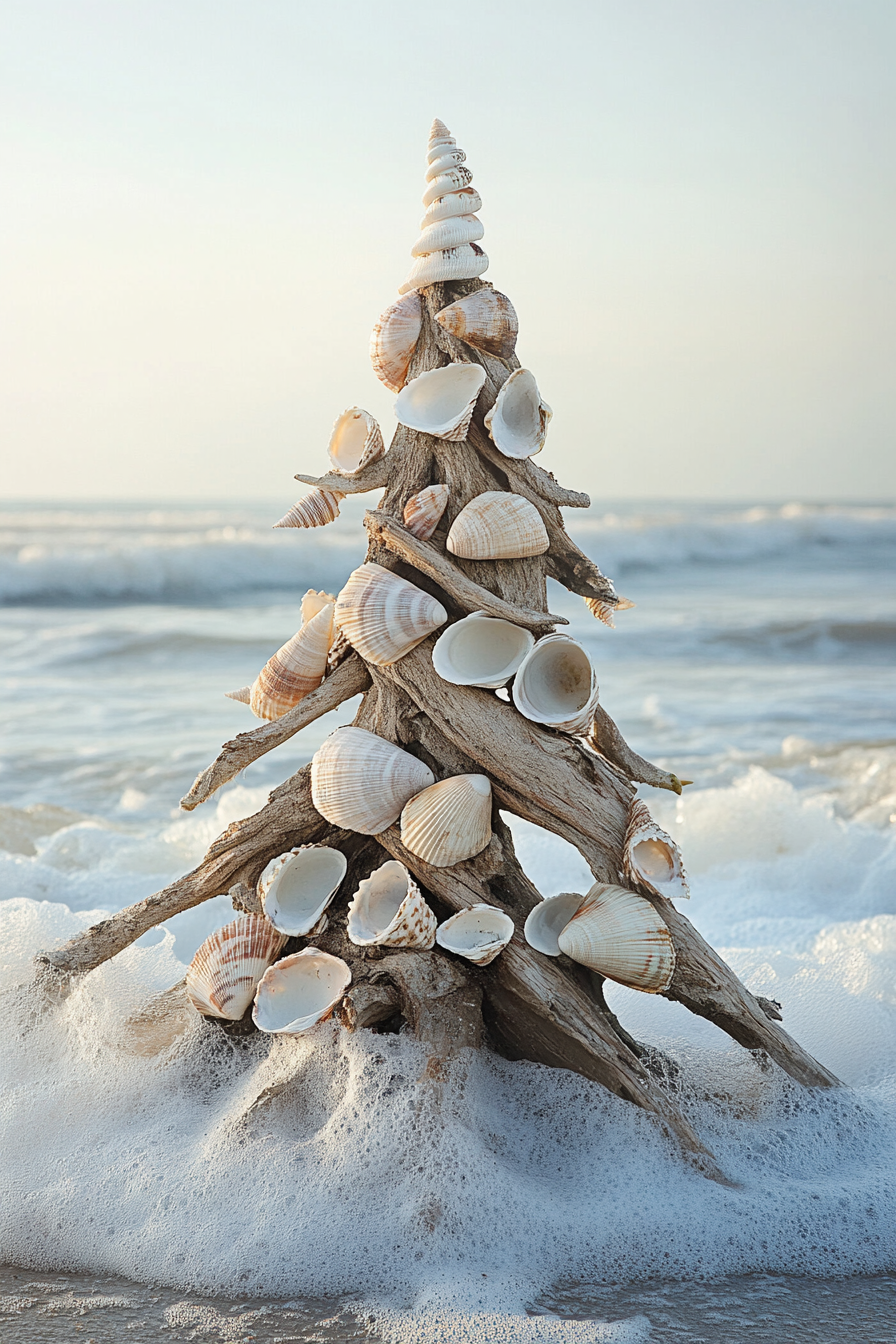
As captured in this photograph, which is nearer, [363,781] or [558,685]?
[363,781]

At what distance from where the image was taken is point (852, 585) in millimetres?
20562

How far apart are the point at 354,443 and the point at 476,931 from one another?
Answer: 1.19m

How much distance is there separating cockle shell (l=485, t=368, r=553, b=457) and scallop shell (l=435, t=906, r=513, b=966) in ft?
3.45

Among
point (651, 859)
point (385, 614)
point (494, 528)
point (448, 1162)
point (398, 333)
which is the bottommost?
point (448, 1162)

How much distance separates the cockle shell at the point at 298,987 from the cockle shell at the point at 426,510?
3.25 feet

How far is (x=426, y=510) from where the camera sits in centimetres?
236

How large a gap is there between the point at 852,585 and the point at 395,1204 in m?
20.5

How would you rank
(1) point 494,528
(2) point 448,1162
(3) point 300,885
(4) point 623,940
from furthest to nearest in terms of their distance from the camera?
(3) point 300,885, (1) point 494,528, (4) point 623,940, (2) point 448,1162

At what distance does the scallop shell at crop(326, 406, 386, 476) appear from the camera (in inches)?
94.7

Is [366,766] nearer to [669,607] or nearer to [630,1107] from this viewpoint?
[630,1107]

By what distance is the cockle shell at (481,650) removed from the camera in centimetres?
229

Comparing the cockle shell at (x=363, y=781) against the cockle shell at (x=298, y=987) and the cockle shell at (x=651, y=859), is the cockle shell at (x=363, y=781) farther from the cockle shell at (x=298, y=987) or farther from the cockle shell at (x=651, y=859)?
the cockle shell at (x=651, y=859)

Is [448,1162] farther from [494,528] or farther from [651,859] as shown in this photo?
[494,528]

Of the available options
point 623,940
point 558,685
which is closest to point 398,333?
point 558,685
